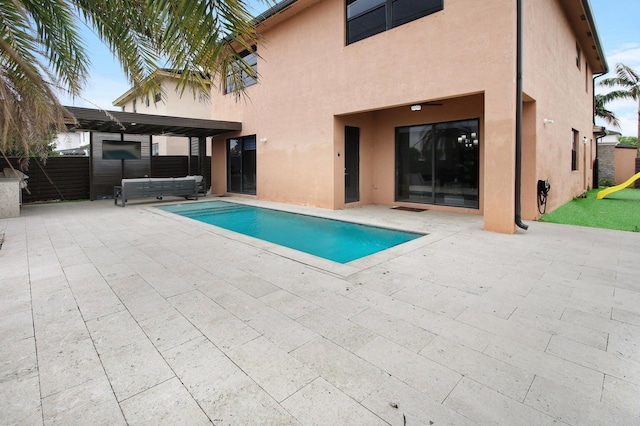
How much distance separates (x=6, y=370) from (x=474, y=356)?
331cm

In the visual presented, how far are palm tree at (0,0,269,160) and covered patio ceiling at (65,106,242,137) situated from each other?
6004 millimetres

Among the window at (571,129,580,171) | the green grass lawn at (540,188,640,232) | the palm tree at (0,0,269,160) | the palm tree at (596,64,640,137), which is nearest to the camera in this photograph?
the palm tree at (0,0,269,160)

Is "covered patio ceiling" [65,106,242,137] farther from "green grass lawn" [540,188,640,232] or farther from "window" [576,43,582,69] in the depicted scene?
"window" [576,43,582,69]

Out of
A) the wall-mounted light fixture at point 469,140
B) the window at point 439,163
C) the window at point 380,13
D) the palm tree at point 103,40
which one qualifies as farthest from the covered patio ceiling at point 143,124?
the wall-mounted light fixture at point 469,140

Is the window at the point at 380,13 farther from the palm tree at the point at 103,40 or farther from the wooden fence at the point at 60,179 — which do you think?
the wooden fence at the point at 60,179

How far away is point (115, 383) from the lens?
87.3 inches

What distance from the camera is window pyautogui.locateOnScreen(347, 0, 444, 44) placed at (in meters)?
8.22

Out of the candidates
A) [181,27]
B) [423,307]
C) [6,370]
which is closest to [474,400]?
[423,307]

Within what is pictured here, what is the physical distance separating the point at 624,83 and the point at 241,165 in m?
26.7

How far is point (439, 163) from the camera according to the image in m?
10.3

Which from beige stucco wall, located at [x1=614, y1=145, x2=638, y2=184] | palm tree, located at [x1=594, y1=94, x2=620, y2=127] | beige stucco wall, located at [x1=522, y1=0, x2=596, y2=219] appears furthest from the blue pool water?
palm tree, located at [x1=594, y1=94, x2=620, y2=127]

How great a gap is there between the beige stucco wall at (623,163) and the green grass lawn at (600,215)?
1097cm

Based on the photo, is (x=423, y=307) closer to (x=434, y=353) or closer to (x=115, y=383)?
(x=434, y=353)

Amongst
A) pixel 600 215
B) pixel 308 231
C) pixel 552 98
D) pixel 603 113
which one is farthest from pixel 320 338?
→ pixel 603 113
